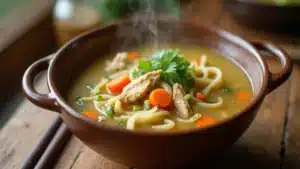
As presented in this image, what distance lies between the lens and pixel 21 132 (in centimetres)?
167

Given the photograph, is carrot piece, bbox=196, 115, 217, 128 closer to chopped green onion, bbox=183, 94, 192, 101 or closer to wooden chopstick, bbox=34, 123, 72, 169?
chopped green onion, bbox=183, 94, 192, 101

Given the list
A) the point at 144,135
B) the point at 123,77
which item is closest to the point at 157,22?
the point at 123,77

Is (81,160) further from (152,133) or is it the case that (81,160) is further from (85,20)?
(85,20)

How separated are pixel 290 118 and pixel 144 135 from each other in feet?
2.49

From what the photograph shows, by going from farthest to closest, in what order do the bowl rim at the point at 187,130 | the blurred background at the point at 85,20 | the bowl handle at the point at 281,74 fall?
the blurred background at the point at 85,20 → the bowl handle at the point at 281,74 → the bowl rim at the point at 187,130

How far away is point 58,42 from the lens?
2.35m

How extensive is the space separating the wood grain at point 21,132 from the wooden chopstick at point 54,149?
70 millimetres

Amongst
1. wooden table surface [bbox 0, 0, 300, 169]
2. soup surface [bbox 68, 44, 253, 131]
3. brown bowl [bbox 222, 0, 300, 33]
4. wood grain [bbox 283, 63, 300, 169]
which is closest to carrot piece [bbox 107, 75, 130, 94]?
soup surface [bbox 68, 44, 253, 131]

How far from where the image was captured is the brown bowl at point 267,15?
7.06ft

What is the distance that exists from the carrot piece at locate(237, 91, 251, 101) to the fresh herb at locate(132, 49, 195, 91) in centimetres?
17

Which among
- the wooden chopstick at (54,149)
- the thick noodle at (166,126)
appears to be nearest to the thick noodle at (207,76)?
the thick noodle at (166,126)

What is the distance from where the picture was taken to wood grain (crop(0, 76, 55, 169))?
154cm

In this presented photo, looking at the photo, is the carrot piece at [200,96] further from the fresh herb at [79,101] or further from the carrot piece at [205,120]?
the fresh herb at [79,101]

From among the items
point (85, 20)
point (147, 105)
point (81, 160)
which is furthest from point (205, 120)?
point (85, 20)
